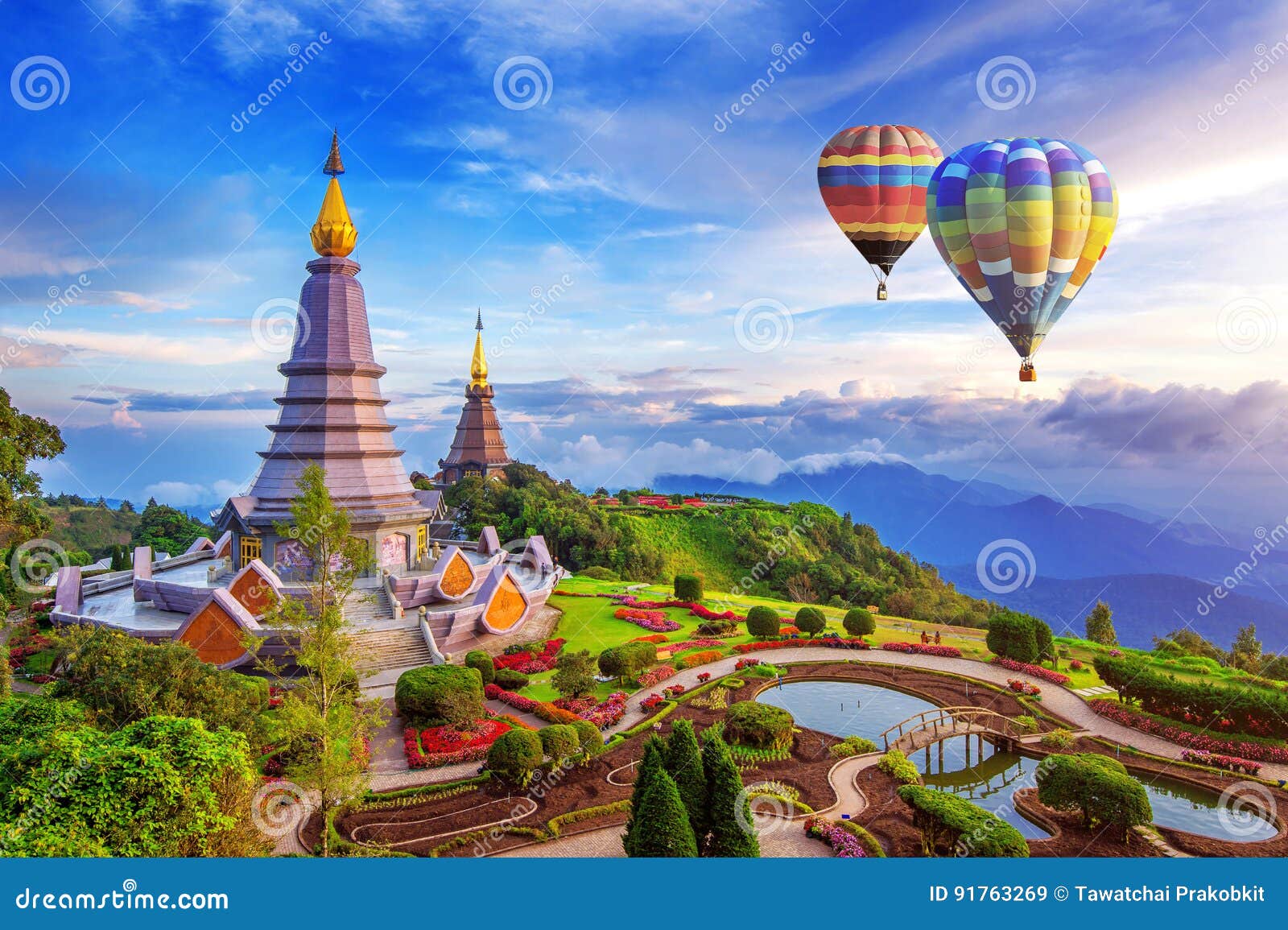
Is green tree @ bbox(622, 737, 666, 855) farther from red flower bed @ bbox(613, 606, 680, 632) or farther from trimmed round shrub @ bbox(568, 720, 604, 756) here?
red flower bed @ bbox(613, 606, 680, 632)

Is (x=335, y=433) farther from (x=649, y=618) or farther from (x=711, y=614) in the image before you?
(x=711, y=614)

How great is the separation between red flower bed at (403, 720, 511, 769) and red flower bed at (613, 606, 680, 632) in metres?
11.3

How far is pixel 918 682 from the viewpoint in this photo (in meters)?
23.5

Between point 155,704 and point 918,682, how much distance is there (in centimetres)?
2030

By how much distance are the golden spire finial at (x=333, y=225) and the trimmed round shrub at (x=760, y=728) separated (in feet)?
72.9

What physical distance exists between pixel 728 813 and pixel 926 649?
17808 mm

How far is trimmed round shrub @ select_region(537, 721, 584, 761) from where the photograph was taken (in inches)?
633

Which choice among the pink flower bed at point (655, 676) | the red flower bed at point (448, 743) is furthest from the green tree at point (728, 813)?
the pink flower bed at point (655, 676)

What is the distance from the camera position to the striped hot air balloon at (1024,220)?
17.7 meters

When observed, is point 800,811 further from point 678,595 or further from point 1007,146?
point 678,595

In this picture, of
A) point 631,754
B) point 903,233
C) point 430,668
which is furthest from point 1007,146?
point 430,668

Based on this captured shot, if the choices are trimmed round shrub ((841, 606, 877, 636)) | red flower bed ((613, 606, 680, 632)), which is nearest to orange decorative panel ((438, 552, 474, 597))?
red flower bed ((613, 606, 680, 632))

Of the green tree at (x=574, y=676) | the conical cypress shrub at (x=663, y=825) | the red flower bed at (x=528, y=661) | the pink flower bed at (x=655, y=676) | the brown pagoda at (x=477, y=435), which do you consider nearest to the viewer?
the conical cypress shrub at (x=663, y=825)

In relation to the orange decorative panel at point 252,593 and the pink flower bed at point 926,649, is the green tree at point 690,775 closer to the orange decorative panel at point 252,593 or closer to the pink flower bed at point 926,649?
the orange decorative panel at point 252,593
